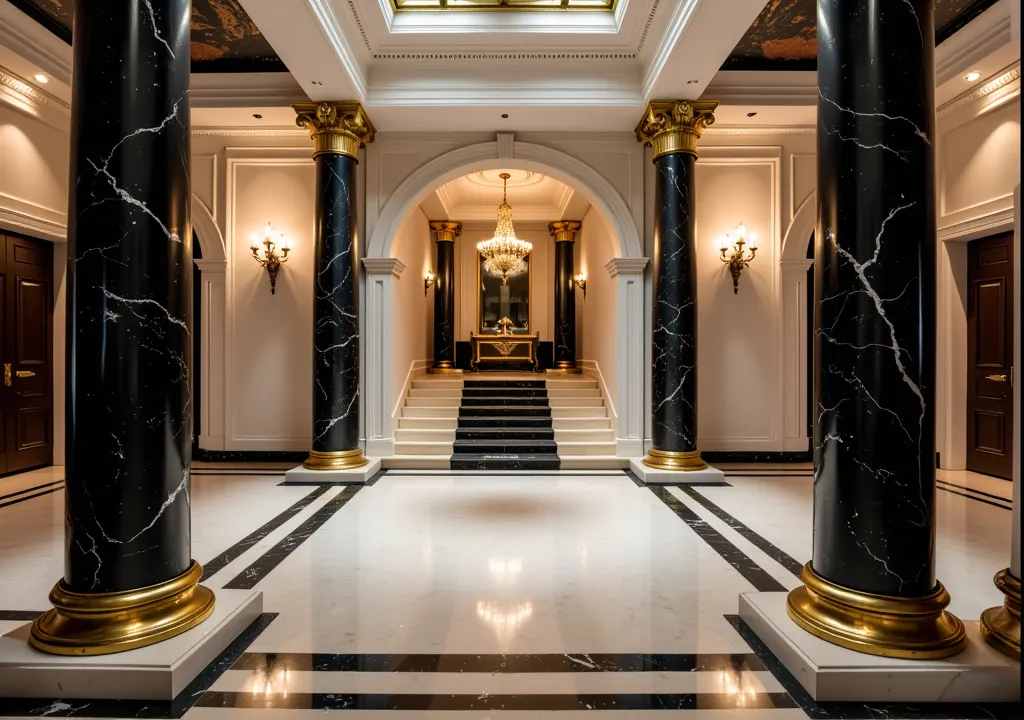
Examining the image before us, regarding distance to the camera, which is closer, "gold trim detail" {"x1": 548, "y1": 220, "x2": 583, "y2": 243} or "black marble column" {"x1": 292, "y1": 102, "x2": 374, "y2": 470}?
"black marble column" {"x1": 292, "y1": 102, "x2": 374, "y2": 470}

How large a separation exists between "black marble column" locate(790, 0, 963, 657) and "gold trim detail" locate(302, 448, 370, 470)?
5.22 meters

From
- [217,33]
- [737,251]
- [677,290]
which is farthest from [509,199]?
[217,33]

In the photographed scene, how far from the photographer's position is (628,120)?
7.13 meters

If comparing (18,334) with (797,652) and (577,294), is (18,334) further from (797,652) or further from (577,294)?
(577,294)

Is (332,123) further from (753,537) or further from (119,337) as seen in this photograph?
(753,537)

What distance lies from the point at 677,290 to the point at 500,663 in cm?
508

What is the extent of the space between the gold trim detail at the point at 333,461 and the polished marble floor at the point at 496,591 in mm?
487

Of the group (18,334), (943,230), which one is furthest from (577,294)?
(18,334)

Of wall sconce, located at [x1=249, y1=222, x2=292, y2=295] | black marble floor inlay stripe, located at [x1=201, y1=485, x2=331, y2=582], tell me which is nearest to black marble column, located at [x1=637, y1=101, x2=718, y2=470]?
black marble floor inlay stripe, located at [x1=201, y1=485, x2=331, y2=582]

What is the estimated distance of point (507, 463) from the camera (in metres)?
7.28

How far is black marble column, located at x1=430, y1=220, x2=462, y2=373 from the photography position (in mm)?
12828

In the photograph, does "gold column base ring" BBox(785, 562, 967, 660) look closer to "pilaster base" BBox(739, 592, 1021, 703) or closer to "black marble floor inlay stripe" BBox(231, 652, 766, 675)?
"pilaster base" BBox(739, 592, 1021, 703)

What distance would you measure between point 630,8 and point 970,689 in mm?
5817

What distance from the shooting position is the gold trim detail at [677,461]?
659 cm
